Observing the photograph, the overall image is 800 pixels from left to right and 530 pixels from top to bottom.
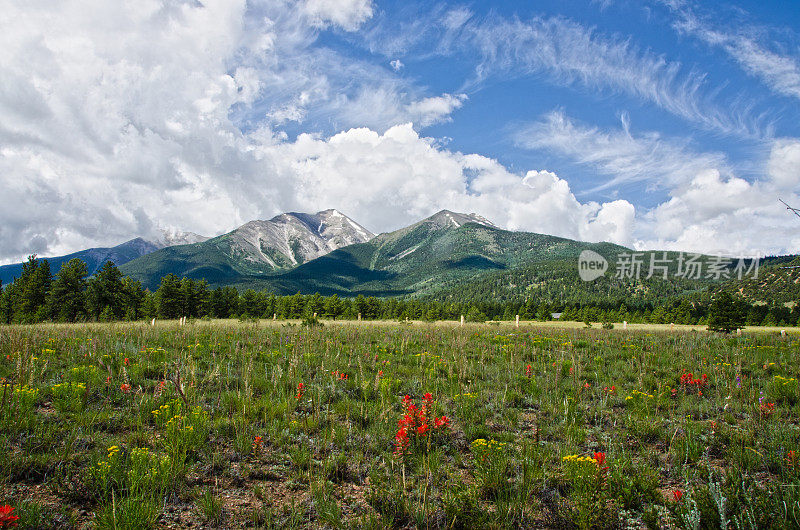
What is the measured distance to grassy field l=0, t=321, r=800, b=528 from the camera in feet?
11.8

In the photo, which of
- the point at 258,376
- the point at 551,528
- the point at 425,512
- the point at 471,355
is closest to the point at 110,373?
the point at 258,376

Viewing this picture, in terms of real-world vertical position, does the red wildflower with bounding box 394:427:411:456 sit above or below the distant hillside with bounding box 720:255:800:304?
below

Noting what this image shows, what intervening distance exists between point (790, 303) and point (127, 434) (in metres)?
236

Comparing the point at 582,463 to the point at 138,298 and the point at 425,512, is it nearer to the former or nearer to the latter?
the point at 425,512

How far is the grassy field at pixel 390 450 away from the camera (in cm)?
359

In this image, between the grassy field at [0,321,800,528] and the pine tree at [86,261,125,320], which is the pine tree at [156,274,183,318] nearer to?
the pine tree at [86,261,125,320]

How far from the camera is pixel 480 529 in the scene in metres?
3.45

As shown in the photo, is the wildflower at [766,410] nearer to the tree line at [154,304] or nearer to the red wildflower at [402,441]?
the red wildflower at [402,441]

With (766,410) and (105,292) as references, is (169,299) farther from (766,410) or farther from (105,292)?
(766,410)

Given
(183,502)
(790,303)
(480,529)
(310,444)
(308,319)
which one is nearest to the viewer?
(480,529)

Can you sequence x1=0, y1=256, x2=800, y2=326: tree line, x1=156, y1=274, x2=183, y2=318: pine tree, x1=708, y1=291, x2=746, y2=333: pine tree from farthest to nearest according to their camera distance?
1. x1=156, y1=274, x2=183, y2=318: pine tree
2. x1=0, y1=256, x2=800, y2=326: tree line
3. x1=708, y1=291, x2=746, y2=333: pine tree

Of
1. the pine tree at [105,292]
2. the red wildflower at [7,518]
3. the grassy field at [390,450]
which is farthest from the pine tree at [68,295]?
the red wildflower at [7,518]

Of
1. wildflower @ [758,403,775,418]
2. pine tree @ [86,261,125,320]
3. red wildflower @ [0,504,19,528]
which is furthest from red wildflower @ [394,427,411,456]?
pine tree @ [86,261,125,320]

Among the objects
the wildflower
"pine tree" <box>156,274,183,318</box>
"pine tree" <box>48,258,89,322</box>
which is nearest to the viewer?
the wildflower
